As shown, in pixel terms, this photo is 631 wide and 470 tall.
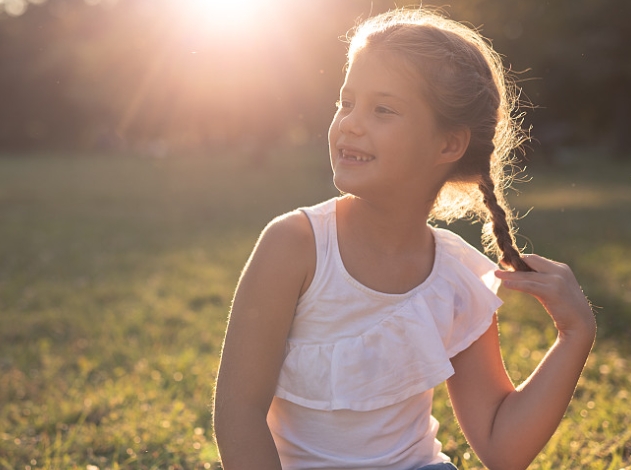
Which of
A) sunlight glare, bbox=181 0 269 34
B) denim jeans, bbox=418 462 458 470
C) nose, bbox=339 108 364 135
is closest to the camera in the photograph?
nose, bbox=339 108 364 135

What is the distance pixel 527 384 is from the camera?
2342mm

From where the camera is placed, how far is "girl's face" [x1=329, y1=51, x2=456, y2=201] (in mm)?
2162

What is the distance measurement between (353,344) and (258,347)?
0.29 m

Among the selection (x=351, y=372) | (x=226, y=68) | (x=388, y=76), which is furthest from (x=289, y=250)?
(x=226, y=68)

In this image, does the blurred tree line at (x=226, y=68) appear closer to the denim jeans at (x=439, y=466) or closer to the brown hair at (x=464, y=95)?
the brown hair at (x=464, y=95)

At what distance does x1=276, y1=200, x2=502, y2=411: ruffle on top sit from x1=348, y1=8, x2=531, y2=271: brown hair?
1.08 ft

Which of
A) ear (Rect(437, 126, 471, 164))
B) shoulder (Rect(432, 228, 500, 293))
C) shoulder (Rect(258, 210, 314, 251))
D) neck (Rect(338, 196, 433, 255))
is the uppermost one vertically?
ear (Rect(437, 126, 471, 164))

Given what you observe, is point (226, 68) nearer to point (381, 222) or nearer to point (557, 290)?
point (381, 222)

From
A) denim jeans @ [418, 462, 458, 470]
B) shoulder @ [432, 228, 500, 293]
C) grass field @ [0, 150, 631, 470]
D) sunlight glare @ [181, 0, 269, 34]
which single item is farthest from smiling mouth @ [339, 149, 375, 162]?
sunlight glare @ [181, 0, 269, 34]

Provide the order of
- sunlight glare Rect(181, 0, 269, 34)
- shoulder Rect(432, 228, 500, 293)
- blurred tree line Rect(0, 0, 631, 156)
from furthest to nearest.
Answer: blurred tree line Rect(0, 0, 631, 156) → sunlight glare Rect(181, 0, 269, 34) → shoulder Rect(432, 228, 500, 293)

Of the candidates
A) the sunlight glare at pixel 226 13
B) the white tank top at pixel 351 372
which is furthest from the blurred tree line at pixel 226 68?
the white tank top at pixel 351 372

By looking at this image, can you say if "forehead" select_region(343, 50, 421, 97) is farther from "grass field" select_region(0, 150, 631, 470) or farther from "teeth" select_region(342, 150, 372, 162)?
"grass field" select_region(0, 150, 631, 470)

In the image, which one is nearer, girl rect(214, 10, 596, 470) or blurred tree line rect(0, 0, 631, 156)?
girl rect(214, 10, 596, 470)

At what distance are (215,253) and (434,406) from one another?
584cm
